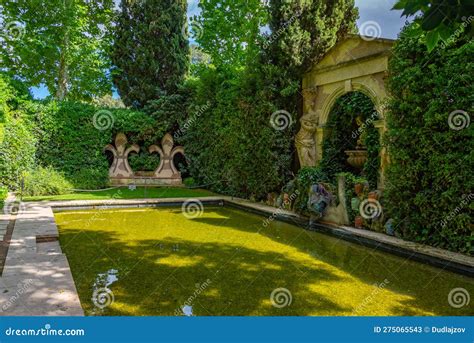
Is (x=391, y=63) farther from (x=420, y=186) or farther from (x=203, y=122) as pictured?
(x=203, y=122)

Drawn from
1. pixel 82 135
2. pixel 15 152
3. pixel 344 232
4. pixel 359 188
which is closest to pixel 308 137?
pixel 359 188

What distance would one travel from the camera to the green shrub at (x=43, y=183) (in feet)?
42.0

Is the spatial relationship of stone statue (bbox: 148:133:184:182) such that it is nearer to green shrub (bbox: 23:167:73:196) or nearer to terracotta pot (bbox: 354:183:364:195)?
green shrub (bbox: 23:167:73:196)

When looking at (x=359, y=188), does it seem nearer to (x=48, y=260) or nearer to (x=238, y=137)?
(x=238, y=137)

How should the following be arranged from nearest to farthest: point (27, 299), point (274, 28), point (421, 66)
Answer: point (27, 299) < point (421, 66) < point (274, 28)

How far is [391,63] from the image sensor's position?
7.20 metres

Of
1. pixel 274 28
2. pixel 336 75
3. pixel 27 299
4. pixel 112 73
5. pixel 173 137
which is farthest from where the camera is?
pixel 112 73

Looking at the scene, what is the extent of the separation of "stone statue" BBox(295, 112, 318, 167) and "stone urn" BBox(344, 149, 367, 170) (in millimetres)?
1027

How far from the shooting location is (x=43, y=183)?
13.2 m

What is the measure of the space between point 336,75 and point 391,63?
3160 millimetres

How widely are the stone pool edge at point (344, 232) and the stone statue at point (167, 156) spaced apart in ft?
18.7

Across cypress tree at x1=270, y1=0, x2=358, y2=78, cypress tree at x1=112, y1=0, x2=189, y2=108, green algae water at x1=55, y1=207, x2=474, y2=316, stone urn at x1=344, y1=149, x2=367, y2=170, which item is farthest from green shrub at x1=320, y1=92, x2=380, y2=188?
cypress tree at x1=112, y1=0, x2=189, y2=108

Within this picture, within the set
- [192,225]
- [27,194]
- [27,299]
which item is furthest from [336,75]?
[27,194]

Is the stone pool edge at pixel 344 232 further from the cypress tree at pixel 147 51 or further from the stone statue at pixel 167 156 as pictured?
the cypress tree at pixel 147 51
